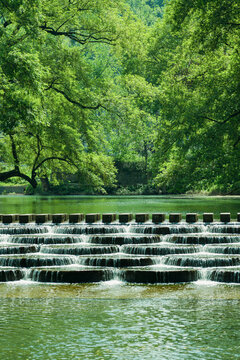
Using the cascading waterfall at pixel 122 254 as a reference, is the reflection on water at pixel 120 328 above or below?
below

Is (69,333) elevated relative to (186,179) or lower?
lower

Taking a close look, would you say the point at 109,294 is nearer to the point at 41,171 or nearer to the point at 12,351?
the point at 12,351

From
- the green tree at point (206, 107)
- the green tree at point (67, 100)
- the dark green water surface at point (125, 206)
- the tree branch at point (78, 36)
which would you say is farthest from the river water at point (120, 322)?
the tree branch at point (78, 36)

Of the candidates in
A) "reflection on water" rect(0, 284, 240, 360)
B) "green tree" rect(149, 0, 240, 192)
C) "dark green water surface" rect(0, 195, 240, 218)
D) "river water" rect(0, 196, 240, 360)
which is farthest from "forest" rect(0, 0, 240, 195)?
"reflection on water" rect(0, 284, 240, 360)

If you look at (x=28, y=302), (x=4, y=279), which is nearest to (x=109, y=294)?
(x=28, y=302)

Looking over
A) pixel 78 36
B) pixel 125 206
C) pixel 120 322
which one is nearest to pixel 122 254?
pixel 120 322

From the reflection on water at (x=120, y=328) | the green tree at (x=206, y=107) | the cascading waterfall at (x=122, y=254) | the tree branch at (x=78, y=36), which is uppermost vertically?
the tree branch at (x=78, y=36)

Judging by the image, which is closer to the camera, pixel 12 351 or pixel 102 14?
pixel 12 351

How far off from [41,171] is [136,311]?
1102 inches

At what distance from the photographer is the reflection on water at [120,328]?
8.56m

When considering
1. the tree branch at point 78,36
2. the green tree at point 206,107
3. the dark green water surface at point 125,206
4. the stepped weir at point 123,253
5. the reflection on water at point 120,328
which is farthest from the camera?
the tree branch at point 78,36

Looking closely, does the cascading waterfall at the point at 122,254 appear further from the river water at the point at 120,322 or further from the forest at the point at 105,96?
the forest at the point at 105,96

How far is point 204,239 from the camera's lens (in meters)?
18.5

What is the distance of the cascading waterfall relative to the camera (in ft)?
47.8
